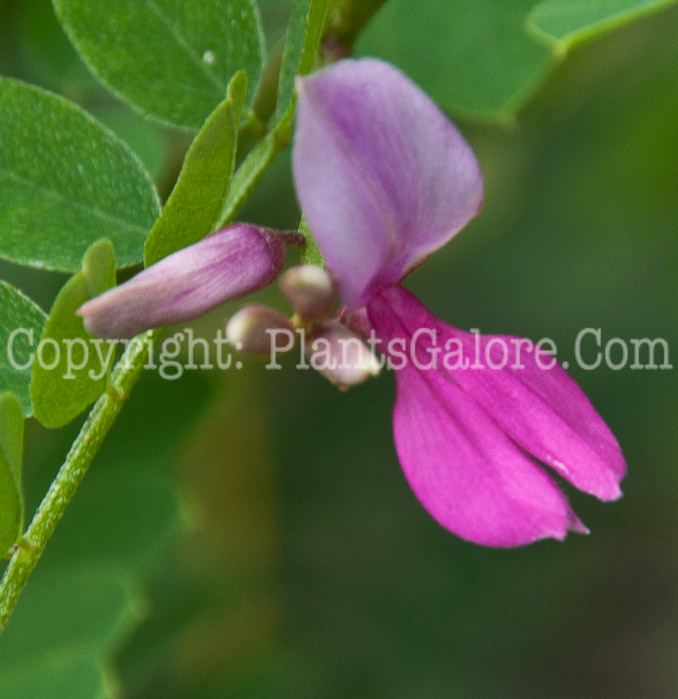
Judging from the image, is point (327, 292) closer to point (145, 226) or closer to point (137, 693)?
point (145, 226)

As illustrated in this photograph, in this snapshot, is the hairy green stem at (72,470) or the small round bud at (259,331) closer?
the small round bud at (259,331)

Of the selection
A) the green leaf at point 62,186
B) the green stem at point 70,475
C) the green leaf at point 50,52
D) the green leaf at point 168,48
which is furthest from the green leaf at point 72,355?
the green leaf at point 50,52

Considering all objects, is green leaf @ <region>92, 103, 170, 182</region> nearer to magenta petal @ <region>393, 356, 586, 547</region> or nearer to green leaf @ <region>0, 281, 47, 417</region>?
green leaf @ <region>0, 281, 47, 417</region>

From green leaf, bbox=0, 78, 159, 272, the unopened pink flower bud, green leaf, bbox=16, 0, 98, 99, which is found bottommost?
green leaf, bbox=16, 0, 98, 99

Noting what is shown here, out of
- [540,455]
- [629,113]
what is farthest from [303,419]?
[540,455]

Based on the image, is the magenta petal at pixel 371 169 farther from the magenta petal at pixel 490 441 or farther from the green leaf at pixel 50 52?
the green leaf at pixel 50 52

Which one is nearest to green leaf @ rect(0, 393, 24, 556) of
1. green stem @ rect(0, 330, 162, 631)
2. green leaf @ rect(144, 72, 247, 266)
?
green stem @ rect(0, 330, 162, 631)

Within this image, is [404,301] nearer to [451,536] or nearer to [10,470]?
[10,470]
